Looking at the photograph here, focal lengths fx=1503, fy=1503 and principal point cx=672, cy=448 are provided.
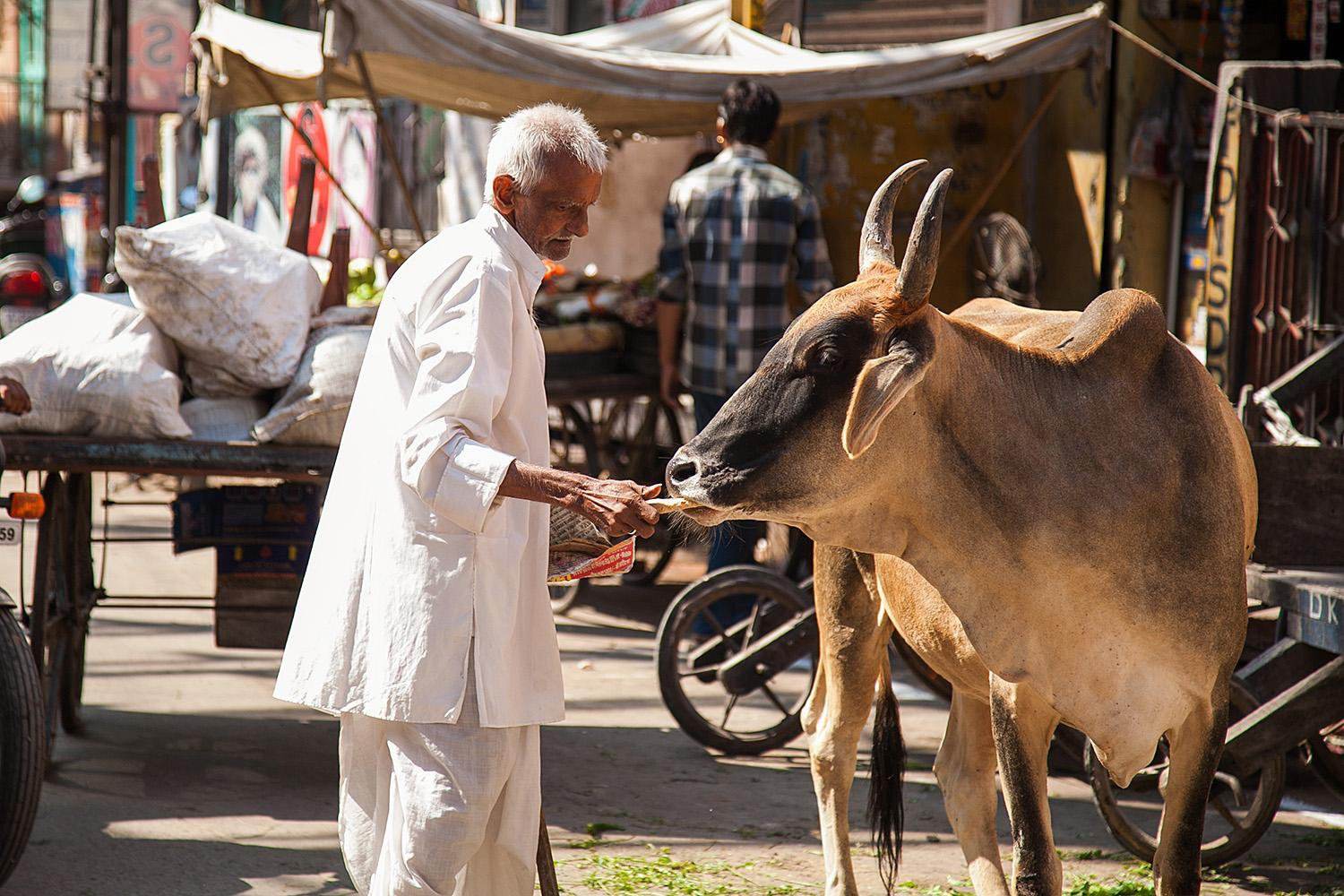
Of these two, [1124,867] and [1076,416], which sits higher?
[1076,416]

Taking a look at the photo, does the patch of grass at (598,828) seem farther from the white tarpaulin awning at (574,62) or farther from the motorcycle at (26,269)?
the white tarpaulin awning at (574,62)

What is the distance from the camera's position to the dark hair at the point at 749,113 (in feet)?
22.1

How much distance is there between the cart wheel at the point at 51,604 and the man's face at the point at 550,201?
2.57 metres

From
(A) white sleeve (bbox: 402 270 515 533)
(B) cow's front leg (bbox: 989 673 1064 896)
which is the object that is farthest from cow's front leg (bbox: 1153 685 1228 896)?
(A) white sleeve (bbox: 402 270 515 533)

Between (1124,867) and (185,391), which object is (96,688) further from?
(1124,867)

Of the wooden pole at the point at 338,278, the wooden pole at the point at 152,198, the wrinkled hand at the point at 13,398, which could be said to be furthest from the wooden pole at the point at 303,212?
the wrinkled hand at the point at 13,398

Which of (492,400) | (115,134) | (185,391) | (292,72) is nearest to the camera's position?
(492,400)

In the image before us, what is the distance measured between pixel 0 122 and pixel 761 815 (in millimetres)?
34827

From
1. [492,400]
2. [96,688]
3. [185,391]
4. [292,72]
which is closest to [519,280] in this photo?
[492,400]

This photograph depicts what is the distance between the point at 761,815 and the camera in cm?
501

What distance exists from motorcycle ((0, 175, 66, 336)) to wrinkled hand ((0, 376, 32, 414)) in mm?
1927

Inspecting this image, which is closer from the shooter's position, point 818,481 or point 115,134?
point 818,481

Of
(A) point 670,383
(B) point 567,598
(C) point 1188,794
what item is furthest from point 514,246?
(B) point 567,598

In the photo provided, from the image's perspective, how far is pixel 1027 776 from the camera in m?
3.36
